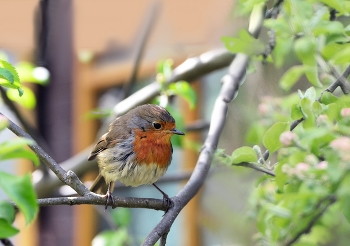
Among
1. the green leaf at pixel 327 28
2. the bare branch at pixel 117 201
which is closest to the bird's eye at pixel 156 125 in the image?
the bare branch at pixel 117 201

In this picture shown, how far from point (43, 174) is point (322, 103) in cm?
219

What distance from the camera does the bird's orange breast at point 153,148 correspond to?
2748mm

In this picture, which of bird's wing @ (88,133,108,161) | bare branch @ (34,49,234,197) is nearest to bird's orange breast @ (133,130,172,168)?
bird's wing @ (88,133,108,161)

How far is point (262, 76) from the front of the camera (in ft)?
14.0

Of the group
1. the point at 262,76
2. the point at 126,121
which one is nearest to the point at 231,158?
the point at 126,121

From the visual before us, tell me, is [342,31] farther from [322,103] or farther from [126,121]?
[126,121]

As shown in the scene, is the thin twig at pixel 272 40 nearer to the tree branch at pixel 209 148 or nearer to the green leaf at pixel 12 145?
the tree branch at pixel 209 148

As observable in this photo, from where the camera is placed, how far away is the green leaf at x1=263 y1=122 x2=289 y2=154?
1838 mm

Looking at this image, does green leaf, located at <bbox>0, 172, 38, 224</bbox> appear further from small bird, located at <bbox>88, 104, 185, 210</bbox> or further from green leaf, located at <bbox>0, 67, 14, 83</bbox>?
small bird, located at <bbox>88, 104, 185, 210</bbox>

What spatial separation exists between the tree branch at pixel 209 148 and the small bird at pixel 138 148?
9.3 inches

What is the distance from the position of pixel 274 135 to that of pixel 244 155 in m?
0.13

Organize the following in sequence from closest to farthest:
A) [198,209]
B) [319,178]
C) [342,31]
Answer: [319,178], [342,31], [198,209]

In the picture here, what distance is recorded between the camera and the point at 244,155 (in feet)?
6.27

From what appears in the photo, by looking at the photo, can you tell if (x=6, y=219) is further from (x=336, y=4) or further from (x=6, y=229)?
(x=336, y=4)
